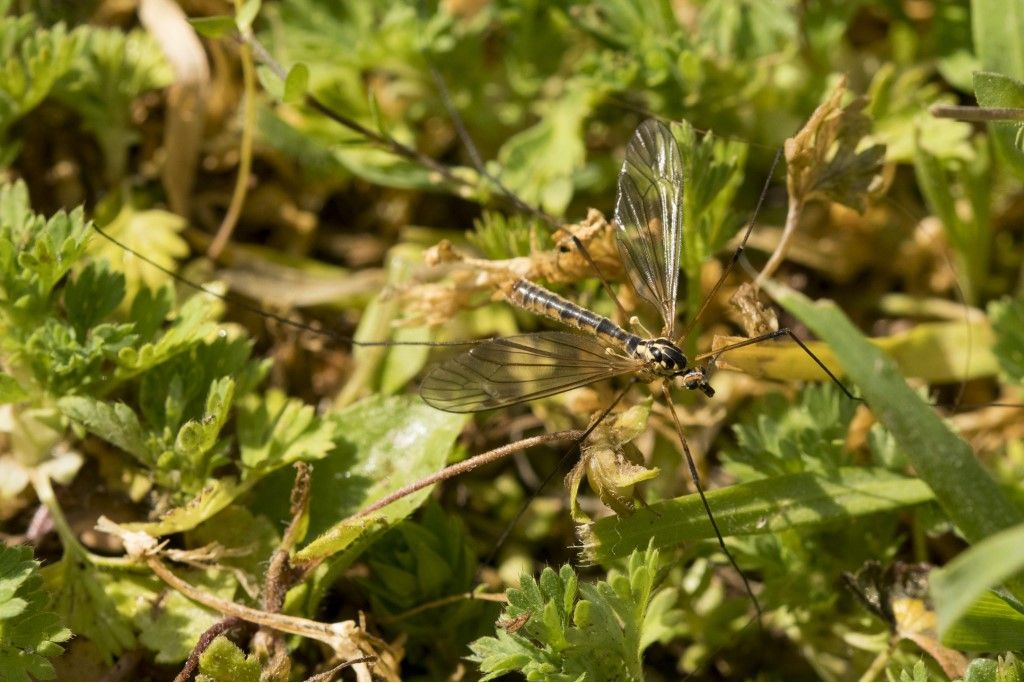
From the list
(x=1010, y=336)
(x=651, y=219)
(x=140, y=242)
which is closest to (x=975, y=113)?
(x=651, y=219)

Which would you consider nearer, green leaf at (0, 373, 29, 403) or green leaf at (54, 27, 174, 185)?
green leaf at (0, 373, 29, 403)

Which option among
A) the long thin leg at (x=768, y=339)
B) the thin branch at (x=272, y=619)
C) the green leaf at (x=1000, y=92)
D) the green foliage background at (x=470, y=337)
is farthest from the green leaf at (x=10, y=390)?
the green leaf at (x=1000, y=92)

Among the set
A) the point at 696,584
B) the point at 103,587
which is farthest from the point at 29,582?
the point at 696,584

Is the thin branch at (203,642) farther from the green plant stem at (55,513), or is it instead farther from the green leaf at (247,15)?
the green leaf at (247,15)

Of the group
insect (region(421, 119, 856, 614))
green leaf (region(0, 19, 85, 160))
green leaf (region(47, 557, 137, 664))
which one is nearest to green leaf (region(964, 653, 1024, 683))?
insect (region(421, 119, 856, 614))

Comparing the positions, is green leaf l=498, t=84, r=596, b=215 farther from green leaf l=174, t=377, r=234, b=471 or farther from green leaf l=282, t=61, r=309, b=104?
green leaf l=174, t=377, r=234, b=471

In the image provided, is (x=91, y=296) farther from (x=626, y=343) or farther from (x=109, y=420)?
(x=626, y=343)

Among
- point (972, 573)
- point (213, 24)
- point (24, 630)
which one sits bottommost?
point (24, 630)
